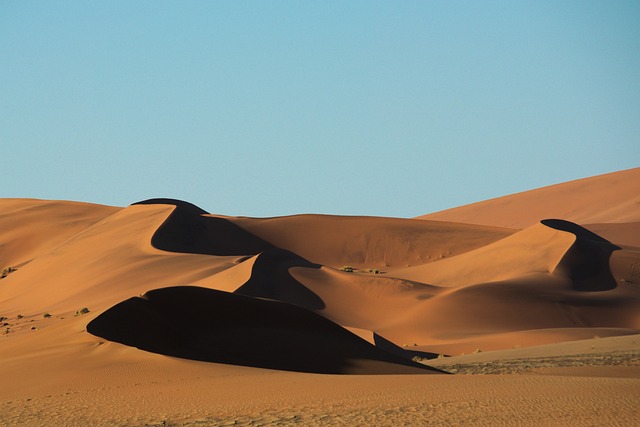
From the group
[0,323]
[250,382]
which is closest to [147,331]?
[250,382]

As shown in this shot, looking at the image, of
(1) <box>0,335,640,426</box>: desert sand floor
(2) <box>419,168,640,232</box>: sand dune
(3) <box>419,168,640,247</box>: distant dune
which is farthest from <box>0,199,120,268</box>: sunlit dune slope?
(1) <box>0,335,640,426</box>: desert sand floor

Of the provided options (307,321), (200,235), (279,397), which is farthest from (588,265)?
(279,397)

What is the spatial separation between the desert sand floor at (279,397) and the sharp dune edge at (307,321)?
5 centimetres

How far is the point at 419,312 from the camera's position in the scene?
3859 centimetres

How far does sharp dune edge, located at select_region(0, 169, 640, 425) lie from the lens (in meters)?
13.6

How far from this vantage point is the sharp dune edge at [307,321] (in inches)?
534

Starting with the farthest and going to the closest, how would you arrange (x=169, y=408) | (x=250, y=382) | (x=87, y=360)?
1. (x=87, y=360)
2. (x=250, y=382)
3. (x=169, y=408)

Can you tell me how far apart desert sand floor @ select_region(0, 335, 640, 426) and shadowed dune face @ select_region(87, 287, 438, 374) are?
1421 millimetres

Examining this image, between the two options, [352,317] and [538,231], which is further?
[538,231]

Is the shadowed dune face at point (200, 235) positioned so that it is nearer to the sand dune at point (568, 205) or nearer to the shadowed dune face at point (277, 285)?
the shadowed dune face at point (277, 285)

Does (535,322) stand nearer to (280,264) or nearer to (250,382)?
(280,264)

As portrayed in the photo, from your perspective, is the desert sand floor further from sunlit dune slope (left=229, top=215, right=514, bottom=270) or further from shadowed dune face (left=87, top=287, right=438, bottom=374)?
sunlit dune slope (left=229, top=215, right=514, bottom=270)

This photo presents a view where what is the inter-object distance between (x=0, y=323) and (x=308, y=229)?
33347mm

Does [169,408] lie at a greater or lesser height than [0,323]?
lesser
